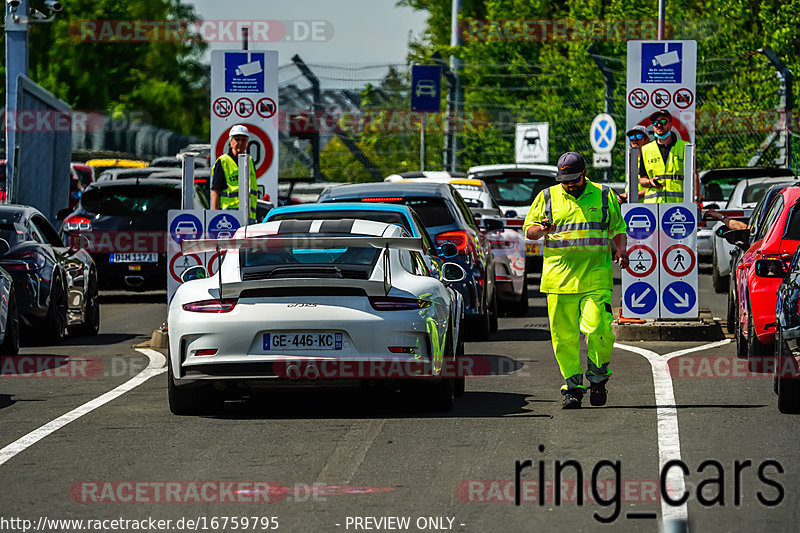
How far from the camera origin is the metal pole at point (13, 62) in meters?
26.4

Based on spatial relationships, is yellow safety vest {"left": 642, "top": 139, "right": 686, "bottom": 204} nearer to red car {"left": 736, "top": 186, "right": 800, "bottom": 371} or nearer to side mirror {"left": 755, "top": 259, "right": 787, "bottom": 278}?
red car {"left": 736, "top": 186, "right": 800, "bottom": 371}

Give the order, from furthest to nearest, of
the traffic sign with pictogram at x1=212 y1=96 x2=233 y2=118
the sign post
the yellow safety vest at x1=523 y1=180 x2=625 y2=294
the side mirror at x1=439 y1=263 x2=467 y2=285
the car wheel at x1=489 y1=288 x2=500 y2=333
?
the sign post, the traffic sign with pictogram at x1=212 y1=96 x2=233 y2=118, the car wheel at x1=489 y1=288 x2=500 y2=333, the side mirror at x1=439 y1=263 x2=467 y2=285, the yellow safety vest at x1=523 y1=180 x2=625 y2=294

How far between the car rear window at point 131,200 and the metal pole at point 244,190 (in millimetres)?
7068

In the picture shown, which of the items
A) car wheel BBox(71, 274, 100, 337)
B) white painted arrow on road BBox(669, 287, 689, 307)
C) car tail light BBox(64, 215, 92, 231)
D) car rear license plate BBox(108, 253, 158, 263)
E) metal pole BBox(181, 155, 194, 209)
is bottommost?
car wheel BBox(71, 274, 100, 337)

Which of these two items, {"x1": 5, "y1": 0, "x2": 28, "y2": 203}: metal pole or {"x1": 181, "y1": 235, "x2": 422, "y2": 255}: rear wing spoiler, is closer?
{"x1": 181, "y1": 235, "x2": 422, "y2": 255}: rear wing spoiler

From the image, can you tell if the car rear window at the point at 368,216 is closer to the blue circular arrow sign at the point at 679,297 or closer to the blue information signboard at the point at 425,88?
the blue circular arrow sign at the point at 679,297

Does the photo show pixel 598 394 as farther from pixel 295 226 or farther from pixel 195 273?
pixel 195 273

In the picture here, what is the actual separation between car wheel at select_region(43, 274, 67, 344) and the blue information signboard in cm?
1925

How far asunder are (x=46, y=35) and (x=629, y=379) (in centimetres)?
6259

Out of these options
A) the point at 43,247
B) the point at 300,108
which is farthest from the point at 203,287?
the point at 300,108

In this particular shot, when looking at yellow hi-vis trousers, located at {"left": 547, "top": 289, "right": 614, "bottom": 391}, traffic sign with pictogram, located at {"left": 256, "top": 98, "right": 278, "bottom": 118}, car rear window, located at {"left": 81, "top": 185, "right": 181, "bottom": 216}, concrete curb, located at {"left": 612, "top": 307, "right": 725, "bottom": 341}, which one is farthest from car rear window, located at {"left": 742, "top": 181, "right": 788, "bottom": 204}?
yellow hi-vis trousers, located at {"left": 547, "top": 289, "right": 614, "bottom": 391}

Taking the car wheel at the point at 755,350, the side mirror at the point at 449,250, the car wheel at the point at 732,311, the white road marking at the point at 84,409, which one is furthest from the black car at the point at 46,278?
the car wheel at the point at 755,350

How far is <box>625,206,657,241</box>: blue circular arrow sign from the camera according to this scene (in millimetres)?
16562

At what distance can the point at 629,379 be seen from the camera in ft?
43.7
